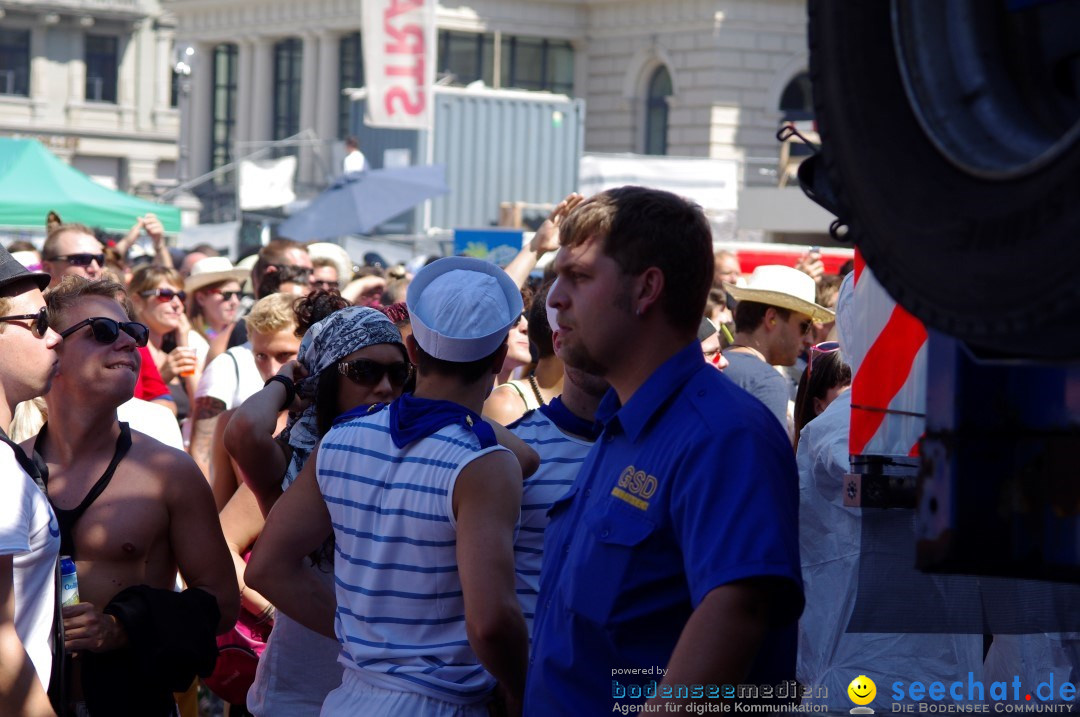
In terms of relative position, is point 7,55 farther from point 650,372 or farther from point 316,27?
point 650,372

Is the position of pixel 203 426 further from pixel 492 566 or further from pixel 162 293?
pixel 492 566

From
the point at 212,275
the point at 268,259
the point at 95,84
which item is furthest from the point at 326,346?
the point at 95,84

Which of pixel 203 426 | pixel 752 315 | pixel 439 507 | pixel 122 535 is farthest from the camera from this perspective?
pixel 752 315

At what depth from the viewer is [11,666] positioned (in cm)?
302

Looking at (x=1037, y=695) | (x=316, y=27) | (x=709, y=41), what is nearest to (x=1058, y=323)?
(x=1037, y=695)

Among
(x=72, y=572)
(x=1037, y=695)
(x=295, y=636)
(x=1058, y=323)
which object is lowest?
(x=295, y=636)

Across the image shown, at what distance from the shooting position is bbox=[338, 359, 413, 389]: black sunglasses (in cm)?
394

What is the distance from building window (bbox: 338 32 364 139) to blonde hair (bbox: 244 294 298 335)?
4161cm

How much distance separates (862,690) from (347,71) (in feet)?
150

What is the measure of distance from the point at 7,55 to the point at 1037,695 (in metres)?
66.4

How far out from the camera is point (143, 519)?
359cm

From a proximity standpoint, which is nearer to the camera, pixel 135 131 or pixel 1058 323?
pixel 1058 323

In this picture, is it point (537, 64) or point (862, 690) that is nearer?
point (862, 690)

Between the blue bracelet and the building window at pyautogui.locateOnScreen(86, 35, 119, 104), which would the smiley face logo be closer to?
the blue bracelet
